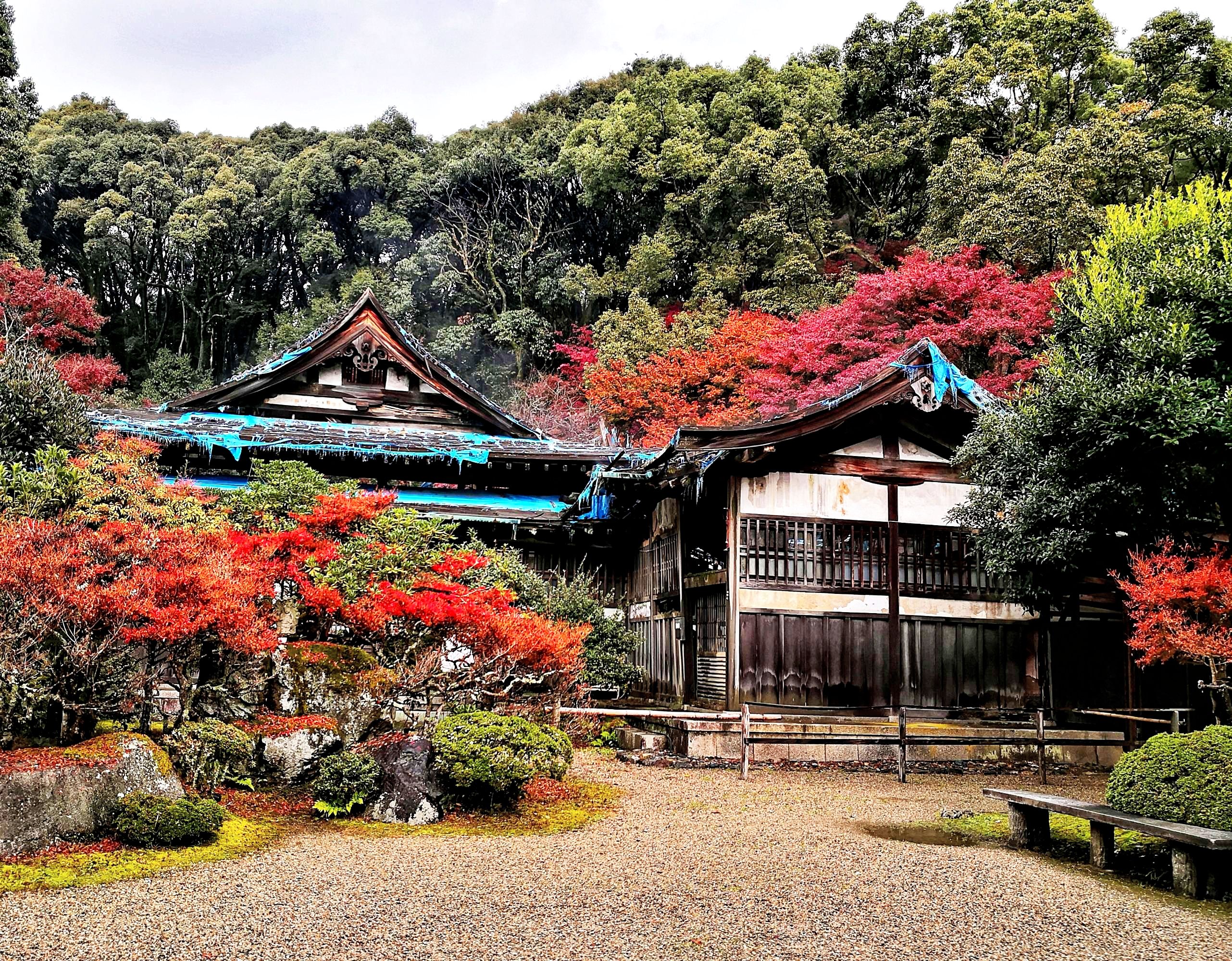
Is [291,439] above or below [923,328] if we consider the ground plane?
below

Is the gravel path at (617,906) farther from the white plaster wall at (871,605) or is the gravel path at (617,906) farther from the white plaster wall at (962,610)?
the white plaster wall at (962,610)

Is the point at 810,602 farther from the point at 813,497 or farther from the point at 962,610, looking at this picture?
the point at 962,610

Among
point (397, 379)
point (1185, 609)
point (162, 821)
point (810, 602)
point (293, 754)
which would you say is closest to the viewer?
point (162, 821)

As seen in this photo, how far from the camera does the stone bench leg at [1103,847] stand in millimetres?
7520

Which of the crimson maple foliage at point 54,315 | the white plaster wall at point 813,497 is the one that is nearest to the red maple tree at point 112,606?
the white plaster wall at point 813,497

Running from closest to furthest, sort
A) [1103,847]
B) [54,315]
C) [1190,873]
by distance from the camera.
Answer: [1190,873] < [1103,847] < [54,315]

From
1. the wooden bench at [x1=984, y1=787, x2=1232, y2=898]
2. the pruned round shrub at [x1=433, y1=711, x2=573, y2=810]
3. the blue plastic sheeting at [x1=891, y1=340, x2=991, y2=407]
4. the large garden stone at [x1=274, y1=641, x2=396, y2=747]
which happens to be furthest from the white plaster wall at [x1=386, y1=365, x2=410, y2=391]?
the wooden bench at [x1=984, y1=787, x2=1232, y2=898]

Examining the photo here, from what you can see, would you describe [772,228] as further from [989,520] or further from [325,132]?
[325,132]

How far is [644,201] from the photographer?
37844 mm

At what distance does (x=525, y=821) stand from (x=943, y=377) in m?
9.17

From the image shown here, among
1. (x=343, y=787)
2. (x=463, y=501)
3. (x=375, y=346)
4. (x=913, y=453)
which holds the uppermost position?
(x=375, y=346)

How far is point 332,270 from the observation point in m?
43.6

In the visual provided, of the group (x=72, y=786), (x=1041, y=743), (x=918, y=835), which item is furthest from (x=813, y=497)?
(x=72, y=786)

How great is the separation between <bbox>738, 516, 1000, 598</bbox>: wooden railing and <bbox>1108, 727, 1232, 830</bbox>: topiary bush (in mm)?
6651
